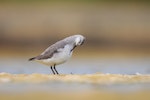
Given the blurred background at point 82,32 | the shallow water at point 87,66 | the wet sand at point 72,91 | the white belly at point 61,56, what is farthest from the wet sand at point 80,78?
the blurred background at point 82,32

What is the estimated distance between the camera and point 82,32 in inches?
1051

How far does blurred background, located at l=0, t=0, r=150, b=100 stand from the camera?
20.6 m

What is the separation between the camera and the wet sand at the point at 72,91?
46.5 ft

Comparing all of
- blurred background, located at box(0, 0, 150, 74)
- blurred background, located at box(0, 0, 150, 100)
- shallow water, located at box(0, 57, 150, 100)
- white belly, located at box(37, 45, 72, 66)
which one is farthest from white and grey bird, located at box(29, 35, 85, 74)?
blurred background, located at box(0, 0, 150, 74)

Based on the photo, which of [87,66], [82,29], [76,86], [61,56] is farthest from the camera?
[82,29]

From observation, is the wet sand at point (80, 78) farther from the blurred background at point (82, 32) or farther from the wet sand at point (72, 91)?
the blurred background at point (82, 32)

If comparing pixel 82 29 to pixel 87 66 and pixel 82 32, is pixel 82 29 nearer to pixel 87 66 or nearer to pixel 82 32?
pixel 82 32

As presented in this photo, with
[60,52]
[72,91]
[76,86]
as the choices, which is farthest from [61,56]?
[72,91]

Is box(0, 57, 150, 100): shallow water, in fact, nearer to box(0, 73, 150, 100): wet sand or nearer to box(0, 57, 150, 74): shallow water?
box(0, 73, 150, 100): wet sand


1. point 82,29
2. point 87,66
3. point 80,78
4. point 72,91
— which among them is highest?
point 82,29

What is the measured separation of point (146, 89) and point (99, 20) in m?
13.1

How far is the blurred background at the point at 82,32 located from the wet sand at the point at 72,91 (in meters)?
2.67

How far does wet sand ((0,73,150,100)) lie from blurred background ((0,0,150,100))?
8.75 ft

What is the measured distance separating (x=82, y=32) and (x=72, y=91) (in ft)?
39.0
